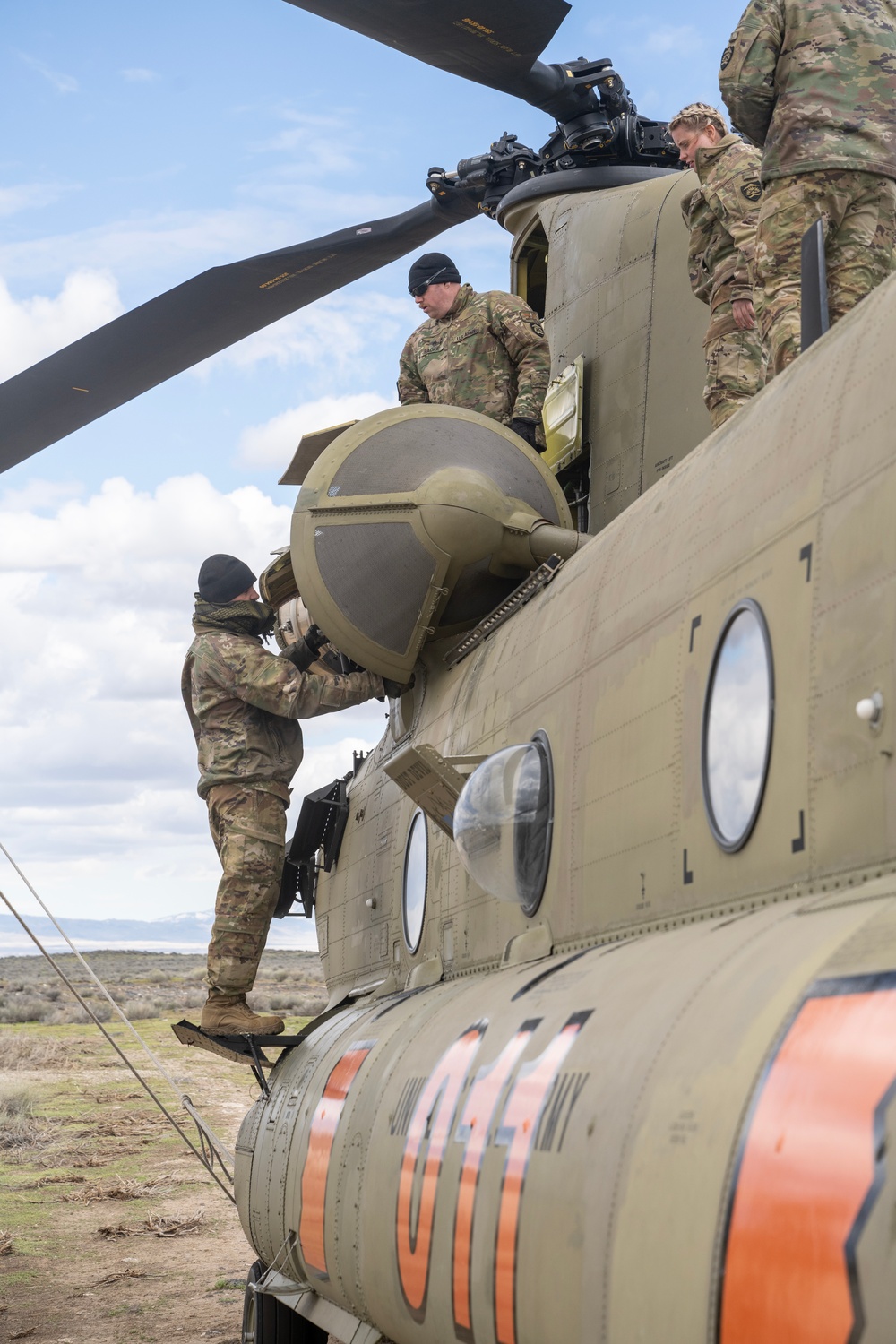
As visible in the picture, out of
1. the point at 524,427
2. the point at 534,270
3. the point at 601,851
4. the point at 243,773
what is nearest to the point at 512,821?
the point at 601,851

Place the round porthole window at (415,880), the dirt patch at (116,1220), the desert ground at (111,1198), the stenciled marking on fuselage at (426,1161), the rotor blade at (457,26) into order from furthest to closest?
the desert ground at (111,1198), the dirt patch at (116,1220), the rotor blade at (457,26), the round porthole window at (415,880), the stenciled marking on fuselage at (426,1161)

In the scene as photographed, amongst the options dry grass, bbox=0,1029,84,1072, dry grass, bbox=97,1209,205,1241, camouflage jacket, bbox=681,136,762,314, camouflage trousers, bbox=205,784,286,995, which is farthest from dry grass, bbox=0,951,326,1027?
camouflage jacket, bbox=681,136,762,314

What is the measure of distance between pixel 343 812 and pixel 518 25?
13.0 feet

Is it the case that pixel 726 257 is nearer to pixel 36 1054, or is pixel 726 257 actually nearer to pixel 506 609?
pixel 506 609

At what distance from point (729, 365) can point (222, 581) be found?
3.04 meters

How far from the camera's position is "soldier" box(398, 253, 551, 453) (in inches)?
283

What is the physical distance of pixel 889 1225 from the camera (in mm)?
1723

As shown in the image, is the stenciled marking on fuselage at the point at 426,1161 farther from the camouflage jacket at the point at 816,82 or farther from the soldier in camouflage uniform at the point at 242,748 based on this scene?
the soldier in camouflage uniform at the point at 242,748

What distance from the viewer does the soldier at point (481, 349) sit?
7188 mm

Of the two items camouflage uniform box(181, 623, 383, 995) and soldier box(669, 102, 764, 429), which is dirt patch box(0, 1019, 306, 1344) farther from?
soldier box(669, 102, 764, 429)

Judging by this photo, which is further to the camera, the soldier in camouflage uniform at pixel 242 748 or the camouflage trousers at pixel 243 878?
the camouflage trousers at pixel 243 878

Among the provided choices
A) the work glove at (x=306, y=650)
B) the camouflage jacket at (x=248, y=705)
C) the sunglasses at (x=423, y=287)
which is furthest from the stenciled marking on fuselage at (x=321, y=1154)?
the sunglasses at (x=423, y=287)

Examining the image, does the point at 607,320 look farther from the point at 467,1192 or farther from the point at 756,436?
the point at 467,1192

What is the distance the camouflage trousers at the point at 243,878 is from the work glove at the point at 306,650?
0.71 meters
